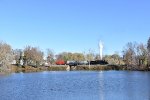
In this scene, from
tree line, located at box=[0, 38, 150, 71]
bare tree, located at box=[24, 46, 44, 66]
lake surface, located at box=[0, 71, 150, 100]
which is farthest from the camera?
bare tree, located at box=[24, 46, 44, 66]

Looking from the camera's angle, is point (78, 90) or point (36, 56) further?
point (36, 56)

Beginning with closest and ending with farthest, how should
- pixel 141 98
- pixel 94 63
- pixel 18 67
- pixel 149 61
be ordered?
1. pixel 141 98
2. pixel 149 61
3. pixel 18 67
4. pixel 94 63

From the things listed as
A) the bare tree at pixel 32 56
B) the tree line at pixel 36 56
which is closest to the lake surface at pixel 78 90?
the tree line at pixel 36 56

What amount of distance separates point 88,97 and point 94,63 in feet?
511

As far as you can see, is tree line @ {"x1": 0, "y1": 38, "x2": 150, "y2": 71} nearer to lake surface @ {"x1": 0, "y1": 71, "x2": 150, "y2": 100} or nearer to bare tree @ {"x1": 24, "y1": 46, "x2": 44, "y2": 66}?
bare tree @ {"x1": 24, "y1": 46, "x2": 44, "y2": 66}

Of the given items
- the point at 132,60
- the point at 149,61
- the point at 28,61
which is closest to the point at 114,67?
the point at 132,60

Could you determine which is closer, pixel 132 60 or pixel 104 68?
pixel 132 60

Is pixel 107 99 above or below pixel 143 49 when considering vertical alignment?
below

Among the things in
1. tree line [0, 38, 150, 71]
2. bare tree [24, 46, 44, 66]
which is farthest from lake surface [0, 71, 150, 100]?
bare tree [24, 46, 44, 66]

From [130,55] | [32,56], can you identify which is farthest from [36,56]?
[130,55]

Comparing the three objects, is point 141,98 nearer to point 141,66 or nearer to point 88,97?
point 88,97

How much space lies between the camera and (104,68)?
173250 millimetres

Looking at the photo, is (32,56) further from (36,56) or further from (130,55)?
Answer: (130,55)

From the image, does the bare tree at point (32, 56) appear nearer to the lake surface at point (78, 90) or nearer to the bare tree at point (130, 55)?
the bare tree at point (130, 55)
